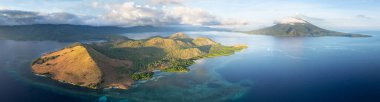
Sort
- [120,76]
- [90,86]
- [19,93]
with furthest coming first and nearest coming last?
1. [120,76]
2. [90,86]
3. [19,93]

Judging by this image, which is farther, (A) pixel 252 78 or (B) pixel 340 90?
(A) pixel 252 78

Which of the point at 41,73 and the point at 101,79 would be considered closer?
the point at 101,79

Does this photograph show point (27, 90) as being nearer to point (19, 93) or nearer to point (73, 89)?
point (19, 93)

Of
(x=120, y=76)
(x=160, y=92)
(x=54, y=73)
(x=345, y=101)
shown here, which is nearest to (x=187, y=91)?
(x=160, y=92)

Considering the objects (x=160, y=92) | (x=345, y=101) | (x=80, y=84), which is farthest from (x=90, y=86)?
(x=345, y=101)

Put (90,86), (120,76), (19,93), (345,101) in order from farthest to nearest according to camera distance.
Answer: (120,76) < (90,86) < (19,93) < (345,101)

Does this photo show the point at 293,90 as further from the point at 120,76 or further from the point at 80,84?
the point at 80,84

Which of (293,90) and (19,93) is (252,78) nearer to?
(293,90)

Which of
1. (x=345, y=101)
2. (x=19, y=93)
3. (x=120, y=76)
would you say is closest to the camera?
(x=345, y=101)
